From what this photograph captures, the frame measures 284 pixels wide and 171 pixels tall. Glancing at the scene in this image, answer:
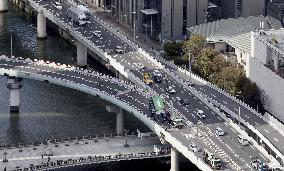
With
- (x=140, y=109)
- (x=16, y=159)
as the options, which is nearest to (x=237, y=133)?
(x=140, y=109)

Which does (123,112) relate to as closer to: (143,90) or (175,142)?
(143,90)

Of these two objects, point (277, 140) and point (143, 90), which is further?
point (143, 90)

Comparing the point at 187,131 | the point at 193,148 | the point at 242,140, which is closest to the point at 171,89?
the point at 187,131

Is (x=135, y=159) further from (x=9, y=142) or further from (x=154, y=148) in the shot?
(x=9, y=142)

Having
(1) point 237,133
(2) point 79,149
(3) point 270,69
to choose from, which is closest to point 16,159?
(2) point 79,149

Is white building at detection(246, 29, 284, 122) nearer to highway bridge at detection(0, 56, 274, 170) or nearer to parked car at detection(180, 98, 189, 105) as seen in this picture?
highway bridge at detection(0, 56, 274, 170)

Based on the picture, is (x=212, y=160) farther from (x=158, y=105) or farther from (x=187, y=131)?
(x=158, y=105)
